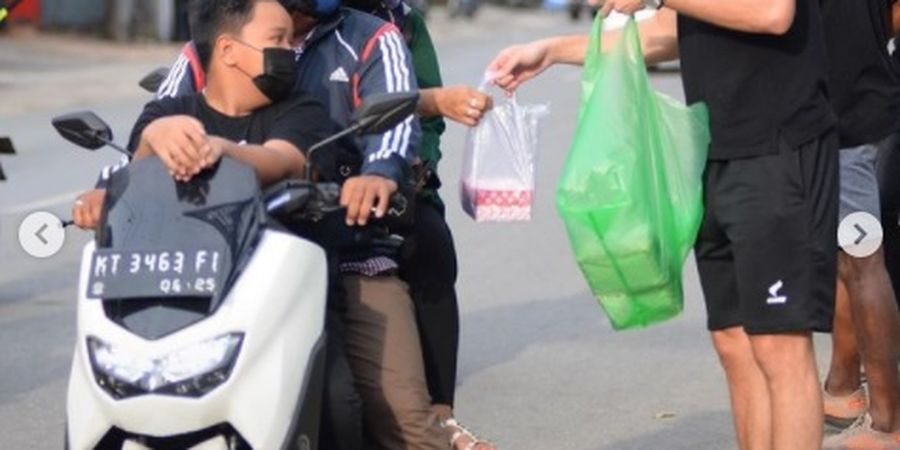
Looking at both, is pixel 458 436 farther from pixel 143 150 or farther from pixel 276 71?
pixel 143 150

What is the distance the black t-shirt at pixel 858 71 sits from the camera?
6801 millimetres

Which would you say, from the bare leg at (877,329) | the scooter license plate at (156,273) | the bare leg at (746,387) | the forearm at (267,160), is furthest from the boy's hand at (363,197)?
the bare leg at (877,329)

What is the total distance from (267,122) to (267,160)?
26 centimetres

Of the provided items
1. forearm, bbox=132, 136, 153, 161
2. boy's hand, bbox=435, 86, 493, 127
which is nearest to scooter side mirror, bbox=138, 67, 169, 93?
boy's hand, bbox=435, 86, 493, 127

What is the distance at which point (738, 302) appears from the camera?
6.03 m

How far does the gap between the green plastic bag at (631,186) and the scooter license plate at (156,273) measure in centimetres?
132

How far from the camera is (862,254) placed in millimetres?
7141

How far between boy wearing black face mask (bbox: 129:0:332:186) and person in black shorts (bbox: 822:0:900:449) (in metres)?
1.96

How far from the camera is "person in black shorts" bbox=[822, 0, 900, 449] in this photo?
269 inches

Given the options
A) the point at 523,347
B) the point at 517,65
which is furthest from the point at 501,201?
the point at 523,347

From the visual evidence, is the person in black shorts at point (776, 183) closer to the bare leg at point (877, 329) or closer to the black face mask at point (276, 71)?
the black face mask at point (276, 71)

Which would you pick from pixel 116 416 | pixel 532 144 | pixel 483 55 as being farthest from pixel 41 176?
pixel 483 55

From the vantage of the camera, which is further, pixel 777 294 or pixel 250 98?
pixel 777 294

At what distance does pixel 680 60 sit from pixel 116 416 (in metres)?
2.11
